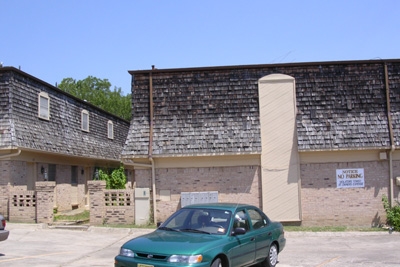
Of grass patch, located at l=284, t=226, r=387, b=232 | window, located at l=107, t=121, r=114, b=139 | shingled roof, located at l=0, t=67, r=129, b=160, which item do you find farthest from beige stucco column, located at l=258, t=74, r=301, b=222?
window, located at l=107, t=121, r=114, b=139

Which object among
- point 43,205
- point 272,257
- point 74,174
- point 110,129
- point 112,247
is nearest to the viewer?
point 272,257

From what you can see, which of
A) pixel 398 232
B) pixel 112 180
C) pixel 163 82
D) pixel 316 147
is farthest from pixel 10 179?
pixel 398 232

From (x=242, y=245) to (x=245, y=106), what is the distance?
351 inches

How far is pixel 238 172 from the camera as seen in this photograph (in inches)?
649

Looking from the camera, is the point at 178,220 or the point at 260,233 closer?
the point at 178,220

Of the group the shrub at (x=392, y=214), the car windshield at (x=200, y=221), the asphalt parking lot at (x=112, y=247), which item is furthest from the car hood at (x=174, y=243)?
the shrub at (x=392, y=214)

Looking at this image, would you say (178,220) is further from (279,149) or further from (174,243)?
(279,149)

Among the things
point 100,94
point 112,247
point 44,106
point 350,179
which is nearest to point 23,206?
point 112,247

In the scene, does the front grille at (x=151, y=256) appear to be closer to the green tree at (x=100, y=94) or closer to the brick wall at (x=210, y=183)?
the brick wall at (x=210, y=183)

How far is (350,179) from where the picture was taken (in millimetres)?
16297

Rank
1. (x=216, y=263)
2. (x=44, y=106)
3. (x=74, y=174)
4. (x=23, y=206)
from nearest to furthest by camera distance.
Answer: (x=216, y=263) < (x=23, y=206) < (x=44, y=106) < (x=74, y=174)

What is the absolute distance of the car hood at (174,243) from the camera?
24.5 feet

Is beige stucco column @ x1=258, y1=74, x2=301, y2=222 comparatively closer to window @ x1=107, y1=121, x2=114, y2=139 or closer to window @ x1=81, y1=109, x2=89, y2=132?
window @ x1=81, y1=109, x2=89, y2=132

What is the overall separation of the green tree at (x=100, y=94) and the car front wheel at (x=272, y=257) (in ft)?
149
